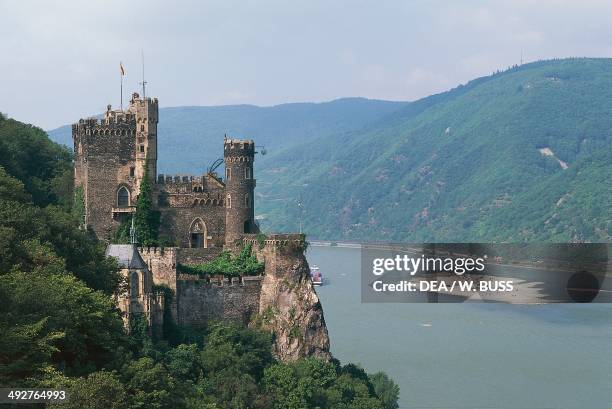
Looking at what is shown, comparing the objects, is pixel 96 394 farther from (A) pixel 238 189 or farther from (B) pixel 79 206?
(A) pixel 238 189

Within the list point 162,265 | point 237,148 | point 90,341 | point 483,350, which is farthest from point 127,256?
point 483,350

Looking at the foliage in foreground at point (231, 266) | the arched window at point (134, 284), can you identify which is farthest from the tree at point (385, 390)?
the arched window at point (134, 284)

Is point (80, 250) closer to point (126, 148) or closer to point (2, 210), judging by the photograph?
point (2, 210)

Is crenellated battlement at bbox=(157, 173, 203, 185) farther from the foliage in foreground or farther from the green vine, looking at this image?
the foliage in foreground

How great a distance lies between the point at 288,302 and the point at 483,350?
85.6 feet

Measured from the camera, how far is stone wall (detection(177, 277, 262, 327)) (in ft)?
138

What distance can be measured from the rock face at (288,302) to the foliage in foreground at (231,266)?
0.28 meters

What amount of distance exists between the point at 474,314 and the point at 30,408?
6757 cm

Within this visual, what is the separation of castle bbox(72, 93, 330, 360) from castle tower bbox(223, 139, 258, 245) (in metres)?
0.03

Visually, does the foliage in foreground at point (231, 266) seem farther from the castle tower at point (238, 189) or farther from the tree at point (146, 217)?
the tree at point (146, 217)

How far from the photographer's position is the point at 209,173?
4588 cm

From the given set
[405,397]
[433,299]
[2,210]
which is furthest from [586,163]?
[2,210]

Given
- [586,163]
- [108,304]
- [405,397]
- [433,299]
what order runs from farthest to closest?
[586,163] → [433,299] → [405,397] → [108,304]

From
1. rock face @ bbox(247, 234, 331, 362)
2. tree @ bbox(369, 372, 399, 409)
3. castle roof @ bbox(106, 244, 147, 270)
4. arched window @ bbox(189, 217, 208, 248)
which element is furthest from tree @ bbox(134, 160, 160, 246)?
tree @ bbox(369, 372, 399, 409)
